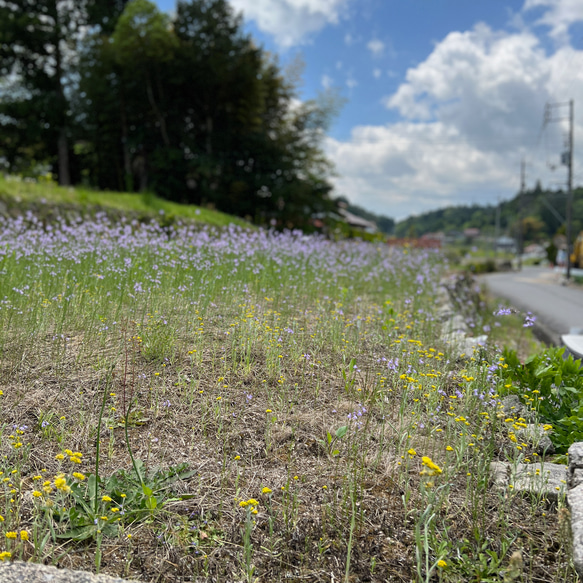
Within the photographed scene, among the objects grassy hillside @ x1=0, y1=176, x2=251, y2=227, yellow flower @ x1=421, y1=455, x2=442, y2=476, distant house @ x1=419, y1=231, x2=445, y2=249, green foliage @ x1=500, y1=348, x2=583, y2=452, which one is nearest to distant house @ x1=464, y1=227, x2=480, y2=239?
distant house @ x1=419, y1=231, x2=445, y2=249

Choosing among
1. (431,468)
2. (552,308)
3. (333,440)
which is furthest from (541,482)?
(552,308)

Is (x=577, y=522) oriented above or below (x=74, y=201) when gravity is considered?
below

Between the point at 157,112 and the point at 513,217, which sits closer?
the point at 157,112

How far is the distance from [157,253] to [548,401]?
4.69 meters

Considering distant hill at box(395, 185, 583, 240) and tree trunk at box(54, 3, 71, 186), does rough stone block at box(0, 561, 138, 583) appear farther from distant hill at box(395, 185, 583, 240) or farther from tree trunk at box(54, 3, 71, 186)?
distant hill at box(395, 185, 583, 240)

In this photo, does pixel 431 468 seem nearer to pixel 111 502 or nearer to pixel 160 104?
pixel 111 502

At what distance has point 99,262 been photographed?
215 inches

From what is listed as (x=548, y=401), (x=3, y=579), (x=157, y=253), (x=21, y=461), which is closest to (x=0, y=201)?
(x=157, y=253)

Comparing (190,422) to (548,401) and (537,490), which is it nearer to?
(537,490)

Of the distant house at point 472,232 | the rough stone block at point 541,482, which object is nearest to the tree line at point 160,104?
the rough stone block at point 541,482

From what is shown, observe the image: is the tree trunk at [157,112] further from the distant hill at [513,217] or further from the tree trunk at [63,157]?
the distant hill at [513,217]

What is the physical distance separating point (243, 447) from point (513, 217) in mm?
109294

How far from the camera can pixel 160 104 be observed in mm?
18703

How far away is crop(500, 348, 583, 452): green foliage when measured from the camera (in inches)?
123
